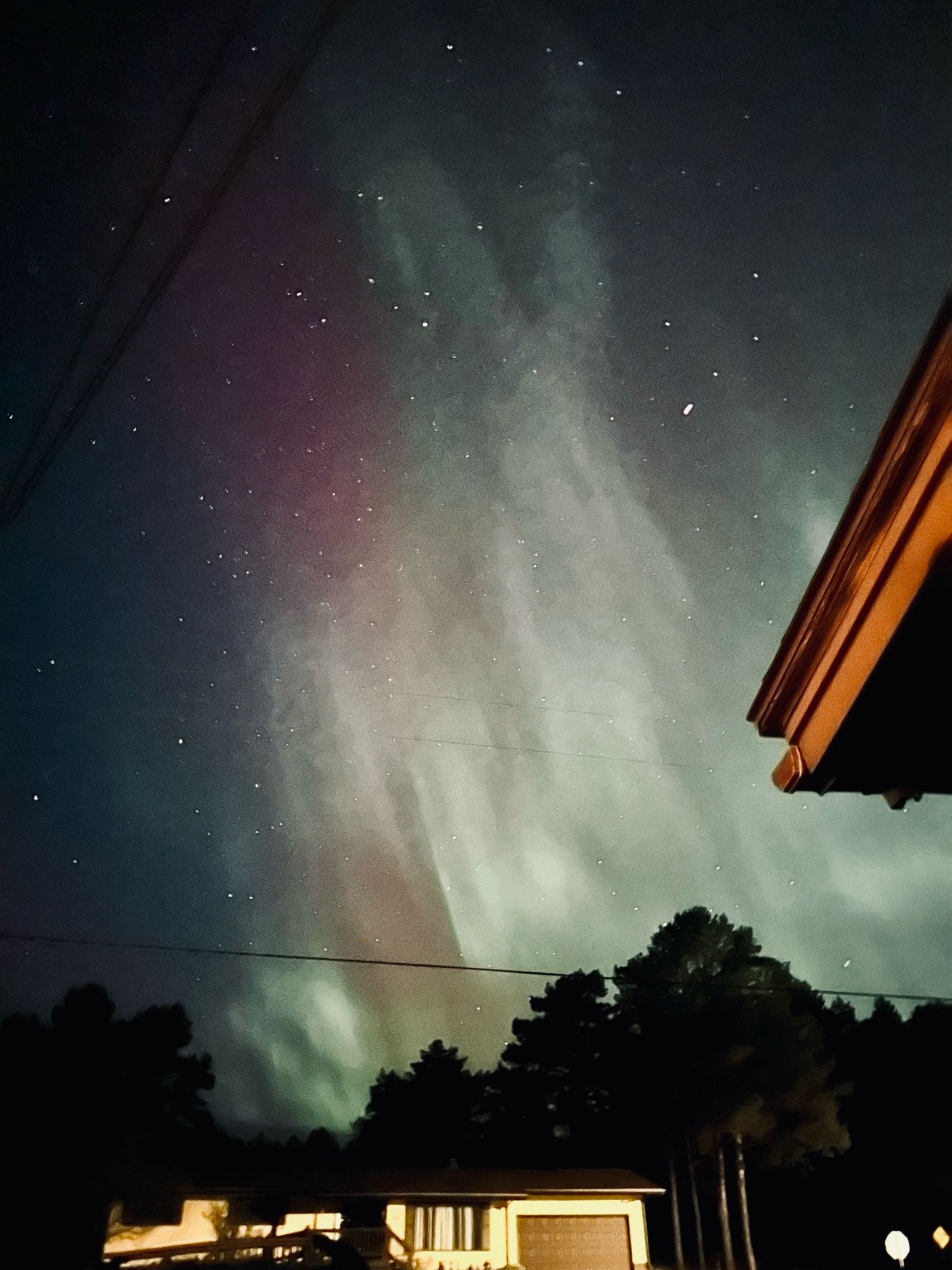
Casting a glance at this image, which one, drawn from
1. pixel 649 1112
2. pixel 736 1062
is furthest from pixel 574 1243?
pixel 649 1112

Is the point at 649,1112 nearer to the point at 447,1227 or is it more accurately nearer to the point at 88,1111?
the point at 447,1227

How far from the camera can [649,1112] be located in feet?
100

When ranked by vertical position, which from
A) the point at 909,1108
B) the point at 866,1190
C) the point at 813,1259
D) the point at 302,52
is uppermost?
the point at 302,52

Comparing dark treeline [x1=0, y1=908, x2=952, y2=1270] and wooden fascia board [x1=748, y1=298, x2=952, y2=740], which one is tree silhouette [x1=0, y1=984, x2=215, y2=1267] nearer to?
dark treeline [x1=0, y1=908, x2=952, y2=1270]

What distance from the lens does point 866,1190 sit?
28.6 meters

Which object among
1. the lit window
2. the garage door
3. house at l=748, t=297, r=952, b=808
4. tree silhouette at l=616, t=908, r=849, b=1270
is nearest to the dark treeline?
tree silhouette at l=616, t=908, r=849, b=1270

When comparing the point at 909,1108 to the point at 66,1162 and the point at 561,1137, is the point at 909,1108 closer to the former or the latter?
the point at 561,1137

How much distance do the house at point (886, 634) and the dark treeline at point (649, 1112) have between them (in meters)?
17.9

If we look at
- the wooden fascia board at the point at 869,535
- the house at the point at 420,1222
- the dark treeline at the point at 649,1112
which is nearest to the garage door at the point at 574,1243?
the house at the point at 420,1222

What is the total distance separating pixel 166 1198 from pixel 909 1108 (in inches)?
1235

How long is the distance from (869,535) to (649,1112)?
108 feet

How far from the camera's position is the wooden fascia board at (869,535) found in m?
4.15

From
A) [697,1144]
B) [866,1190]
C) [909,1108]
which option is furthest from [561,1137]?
[909,1108]

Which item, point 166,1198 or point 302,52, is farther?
point 166,1198
